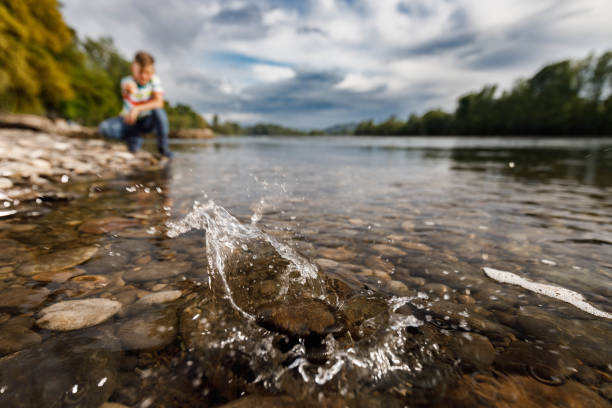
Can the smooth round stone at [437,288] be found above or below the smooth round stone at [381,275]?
below

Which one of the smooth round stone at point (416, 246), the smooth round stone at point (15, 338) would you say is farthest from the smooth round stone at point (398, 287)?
the smooth round stone at point (15, 338)

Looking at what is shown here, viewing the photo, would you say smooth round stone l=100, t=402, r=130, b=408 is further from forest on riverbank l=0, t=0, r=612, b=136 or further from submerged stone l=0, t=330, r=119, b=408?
forest on riverbank l=0, t=0, r=612, b=136

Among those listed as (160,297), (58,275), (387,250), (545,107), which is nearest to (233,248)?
(160,297)

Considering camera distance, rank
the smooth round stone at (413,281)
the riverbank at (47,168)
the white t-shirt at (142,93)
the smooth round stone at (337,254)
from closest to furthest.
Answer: the smooth round stone at (413,281), the smooth round stone at (337,254), the riverbank at (47,168), the white t-shirt at (142,93)

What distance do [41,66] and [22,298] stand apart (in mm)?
33159

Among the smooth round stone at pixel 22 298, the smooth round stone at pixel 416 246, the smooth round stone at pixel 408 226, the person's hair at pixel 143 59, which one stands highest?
the person's hair at pixel 143 59

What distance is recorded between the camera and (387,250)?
2.85 metres

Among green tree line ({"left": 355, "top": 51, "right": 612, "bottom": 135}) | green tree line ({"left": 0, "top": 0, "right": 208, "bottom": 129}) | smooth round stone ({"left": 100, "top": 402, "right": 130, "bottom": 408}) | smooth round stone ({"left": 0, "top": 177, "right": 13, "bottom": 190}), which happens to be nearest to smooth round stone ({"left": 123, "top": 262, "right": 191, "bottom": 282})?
smooth round stone ({"left": 100, "top": 402, "right": 130, "bottom": 408})

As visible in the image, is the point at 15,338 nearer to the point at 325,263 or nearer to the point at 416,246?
the point at 325,263

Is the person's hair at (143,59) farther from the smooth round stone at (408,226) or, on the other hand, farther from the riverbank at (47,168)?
the smooth round stone at (408,226)

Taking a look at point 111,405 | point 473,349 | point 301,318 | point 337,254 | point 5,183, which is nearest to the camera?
point 111,405

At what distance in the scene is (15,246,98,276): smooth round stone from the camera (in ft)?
6.89

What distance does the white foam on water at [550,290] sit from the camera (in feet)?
6.32

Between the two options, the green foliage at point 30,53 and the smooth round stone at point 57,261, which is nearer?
the smooth round stone at point 57,261
